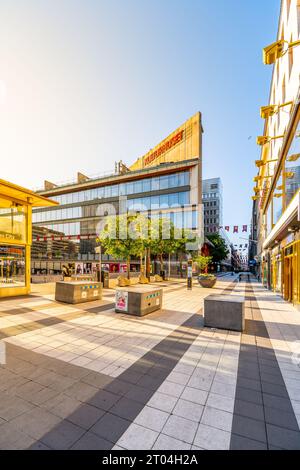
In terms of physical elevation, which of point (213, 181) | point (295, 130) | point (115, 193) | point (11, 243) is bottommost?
point (11, 243)

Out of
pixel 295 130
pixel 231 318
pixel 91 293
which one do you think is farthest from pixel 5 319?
pixel 295 130

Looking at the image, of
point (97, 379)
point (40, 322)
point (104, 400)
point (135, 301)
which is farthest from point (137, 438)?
point (135, 301)

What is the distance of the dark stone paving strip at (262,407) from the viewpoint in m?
2.65

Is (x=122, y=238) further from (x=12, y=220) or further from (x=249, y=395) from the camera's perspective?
(x=249, y=395)

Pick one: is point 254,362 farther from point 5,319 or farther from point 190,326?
point 5,319

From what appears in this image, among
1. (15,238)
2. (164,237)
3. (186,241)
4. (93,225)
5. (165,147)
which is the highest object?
(165,147)

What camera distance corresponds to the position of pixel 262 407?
10.9 feet

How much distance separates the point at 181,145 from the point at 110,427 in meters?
43.1

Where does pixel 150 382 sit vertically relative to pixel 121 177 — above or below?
below

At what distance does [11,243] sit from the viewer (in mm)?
13023

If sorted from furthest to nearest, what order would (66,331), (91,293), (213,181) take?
(213,181), (91,293), (66,331)

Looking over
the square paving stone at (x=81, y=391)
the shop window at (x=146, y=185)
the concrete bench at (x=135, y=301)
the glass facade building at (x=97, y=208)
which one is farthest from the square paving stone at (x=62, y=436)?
the shop window at (x=146, y=185)

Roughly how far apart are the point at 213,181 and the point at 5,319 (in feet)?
281
